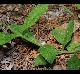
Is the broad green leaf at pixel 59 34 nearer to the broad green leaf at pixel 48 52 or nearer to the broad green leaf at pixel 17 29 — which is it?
the broad green leaf at pixel 48 52

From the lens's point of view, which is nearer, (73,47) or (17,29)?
(73,47)

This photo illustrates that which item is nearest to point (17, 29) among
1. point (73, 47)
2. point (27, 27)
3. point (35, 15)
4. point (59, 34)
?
point (27, 27)

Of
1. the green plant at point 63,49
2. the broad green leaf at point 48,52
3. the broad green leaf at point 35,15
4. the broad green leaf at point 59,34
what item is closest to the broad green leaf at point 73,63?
the green plant at point 63,49

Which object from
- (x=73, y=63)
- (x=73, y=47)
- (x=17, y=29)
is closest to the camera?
(x=73, y=63)

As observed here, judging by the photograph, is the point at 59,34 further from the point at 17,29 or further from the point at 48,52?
the point at 17,29

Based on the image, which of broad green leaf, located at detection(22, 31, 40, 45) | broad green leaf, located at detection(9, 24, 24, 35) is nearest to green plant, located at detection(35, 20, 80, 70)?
broad green leaf, located at detection(22, 31, 40, 45)

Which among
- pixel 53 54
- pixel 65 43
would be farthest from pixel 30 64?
pixel 65 43

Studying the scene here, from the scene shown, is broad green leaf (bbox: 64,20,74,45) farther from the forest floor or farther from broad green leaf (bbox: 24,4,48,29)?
broad green leaf (bbox: 24,4,48,29)
